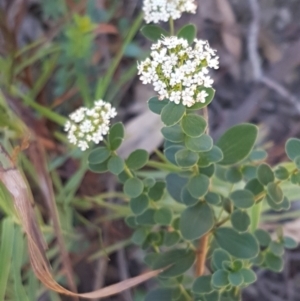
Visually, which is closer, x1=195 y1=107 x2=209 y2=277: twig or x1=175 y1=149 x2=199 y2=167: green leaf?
x1=175 y1=149 x2=199 y2=167: green leaf

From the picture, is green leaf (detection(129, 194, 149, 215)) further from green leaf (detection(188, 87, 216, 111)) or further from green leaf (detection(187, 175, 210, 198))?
green leaf (detection(188, 87, 216, 111))

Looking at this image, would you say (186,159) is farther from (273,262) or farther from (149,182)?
(273,262)

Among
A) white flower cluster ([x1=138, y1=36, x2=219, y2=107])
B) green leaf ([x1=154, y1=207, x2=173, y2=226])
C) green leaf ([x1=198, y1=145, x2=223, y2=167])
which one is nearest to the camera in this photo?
white flower cluster ([x1=138, y1=36, x2=219, y2=107])

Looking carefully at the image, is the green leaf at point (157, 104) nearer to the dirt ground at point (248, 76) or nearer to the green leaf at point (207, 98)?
the green leaf at point (207, 98)

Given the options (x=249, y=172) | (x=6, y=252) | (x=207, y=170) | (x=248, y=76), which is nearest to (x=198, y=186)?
(x=207, y=170)

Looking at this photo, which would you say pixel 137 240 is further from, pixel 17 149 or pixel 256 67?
pixel 256 67

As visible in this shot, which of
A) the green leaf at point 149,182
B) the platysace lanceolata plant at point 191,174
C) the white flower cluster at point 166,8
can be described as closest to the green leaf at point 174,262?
the platysace lanceolata plant at point 191,174

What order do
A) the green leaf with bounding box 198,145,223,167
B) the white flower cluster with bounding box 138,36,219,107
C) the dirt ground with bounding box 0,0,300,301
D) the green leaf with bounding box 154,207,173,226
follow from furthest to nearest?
the dirt ground with bounding box 0,0,300,301, the green leaf with bounding box 154,207,173,226, the green leaf with bounding box 198,145,223,167, the white flower cluster with bounding box 138,36,219,107

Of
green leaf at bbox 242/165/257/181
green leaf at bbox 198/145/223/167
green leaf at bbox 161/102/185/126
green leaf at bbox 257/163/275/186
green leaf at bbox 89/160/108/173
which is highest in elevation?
green leaf at bbox 161/102/185/126

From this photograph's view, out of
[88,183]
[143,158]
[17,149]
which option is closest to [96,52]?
[88,183]

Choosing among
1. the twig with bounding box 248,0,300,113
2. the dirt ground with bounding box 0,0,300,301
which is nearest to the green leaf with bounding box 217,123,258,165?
the dirt ground with bounding box 0,0,300,301
